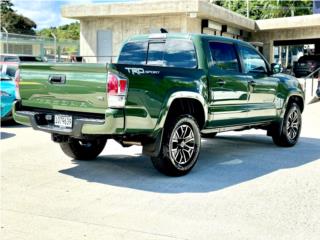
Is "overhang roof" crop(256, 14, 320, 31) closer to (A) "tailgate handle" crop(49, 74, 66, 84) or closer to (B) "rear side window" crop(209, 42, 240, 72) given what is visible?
(B) "rear side window" crop(209, 42, 240, 72)

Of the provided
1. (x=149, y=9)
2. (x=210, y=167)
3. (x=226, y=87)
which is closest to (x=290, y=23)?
(x=149, y=9)

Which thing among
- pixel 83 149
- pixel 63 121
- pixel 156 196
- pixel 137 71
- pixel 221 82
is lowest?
pixel 156 196

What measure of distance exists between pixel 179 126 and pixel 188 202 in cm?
138

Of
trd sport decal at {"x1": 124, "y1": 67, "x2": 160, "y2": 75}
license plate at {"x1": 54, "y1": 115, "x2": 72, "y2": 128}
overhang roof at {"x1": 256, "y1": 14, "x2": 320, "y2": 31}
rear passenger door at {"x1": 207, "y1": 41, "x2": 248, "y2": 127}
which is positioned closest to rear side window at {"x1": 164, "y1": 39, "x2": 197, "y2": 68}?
rear passenger door at {"x1": 207, "y1": 41, "x2": 248, "y2": 127}

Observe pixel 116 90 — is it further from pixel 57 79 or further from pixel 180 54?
pixel 180 54

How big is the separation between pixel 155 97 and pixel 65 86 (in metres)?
1.12

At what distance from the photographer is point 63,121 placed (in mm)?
6168

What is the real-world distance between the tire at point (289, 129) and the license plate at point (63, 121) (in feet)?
14.5

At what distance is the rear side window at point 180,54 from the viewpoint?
710cm

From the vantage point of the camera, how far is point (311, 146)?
9.39 meters

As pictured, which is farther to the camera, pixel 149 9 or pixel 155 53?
pixel 149 9

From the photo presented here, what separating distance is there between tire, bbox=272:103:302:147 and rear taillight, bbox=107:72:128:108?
4.26 metres

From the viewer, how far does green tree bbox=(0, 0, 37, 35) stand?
7300cm

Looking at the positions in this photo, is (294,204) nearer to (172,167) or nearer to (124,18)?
(172,167)
